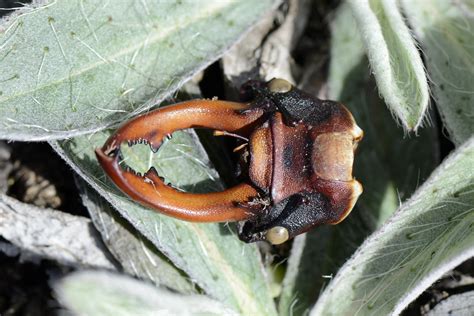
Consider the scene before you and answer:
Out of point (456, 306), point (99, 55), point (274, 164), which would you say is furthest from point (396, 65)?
point (99, 55)

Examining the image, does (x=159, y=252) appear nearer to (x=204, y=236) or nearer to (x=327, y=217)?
(x=204, y=236)

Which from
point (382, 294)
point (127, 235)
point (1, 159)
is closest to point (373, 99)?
point (382, 294)

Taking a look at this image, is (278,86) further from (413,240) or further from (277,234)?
(413,240)

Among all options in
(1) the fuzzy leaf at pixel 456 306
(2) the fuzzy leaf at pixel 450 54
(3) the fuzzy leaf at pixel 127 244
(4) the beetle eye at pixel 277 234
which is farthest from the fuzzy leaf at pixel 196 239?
(2) the fuzzy leaf at pixel 450 54

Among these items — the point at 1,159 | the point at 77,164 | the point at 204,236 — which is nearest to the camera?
the point at 77,164

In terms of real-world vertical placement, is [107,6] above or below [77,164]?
above

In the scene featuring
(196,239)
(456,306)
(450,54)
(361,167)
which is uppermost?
(450,54)

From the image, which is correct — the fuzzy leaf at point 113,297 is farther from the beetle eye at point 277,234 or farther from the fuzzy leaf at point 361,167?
the fuzzy leaf at point 361,167
